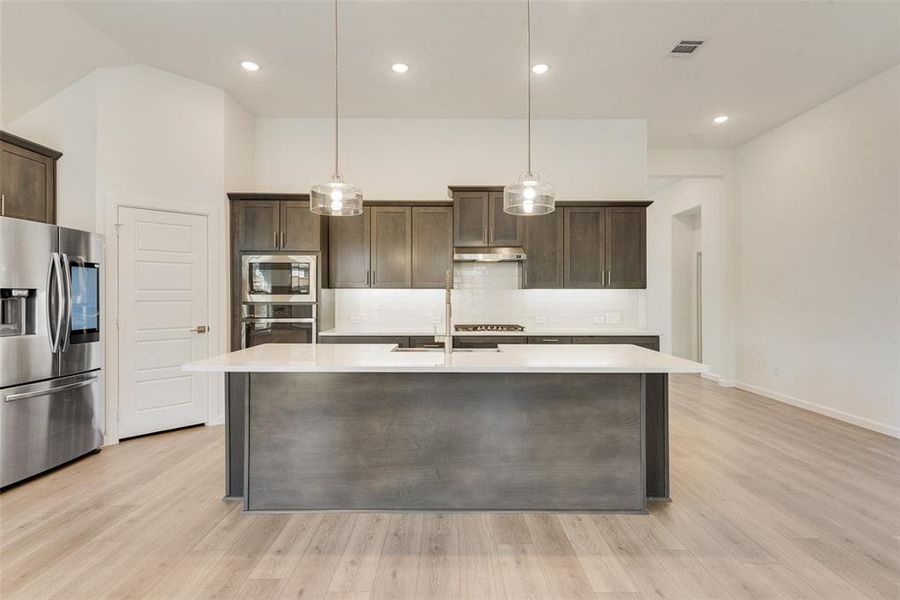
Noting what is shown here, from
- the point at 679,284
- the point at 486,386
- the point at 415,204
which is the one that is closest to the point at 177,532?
the point at 486,386

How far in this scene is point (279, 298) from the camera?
4.48 metres

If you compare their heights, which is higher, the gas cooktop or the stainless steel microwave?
the stainless steel microwave

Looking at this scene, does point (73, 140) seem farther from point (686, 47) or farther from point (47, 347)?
point (686, 47)

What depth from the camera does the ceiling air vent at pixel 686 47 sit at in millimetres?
3624

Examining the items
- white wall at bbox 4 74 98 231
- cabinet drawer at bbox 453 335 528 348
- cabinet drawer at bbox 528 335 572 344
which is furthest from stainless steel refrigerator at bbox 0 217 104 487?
cabinet drawer at bbox 528 335 572 344

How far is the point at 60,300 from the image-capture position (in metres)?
3.18

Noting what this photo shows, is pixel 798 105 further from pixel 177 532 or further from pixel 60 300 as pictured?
pixel 60 300

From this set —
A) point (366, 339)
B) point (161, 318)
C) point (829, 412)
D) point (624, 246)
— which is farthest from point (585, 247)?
point (161, 318)

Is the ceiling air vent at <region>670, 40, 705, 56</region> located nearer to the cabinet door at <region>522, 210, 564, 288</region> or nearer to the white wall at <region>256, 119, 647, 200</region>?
the white wall at <region>256, 119, 647, 200</region>

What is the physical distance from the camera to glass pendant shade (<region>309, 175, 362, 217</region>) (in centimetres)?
280

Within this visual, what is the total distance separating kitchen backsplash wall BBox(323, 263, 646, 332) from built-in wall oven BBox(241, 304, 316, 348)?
0.65 metres

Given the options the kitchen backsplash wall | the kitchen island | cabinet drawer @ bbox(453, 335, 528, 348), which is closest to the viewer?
the kitchen island

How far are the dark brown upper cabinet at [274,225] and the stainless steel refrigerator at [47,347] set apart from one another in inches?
49.1

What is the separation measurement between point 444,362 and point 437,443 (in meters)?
0.55
